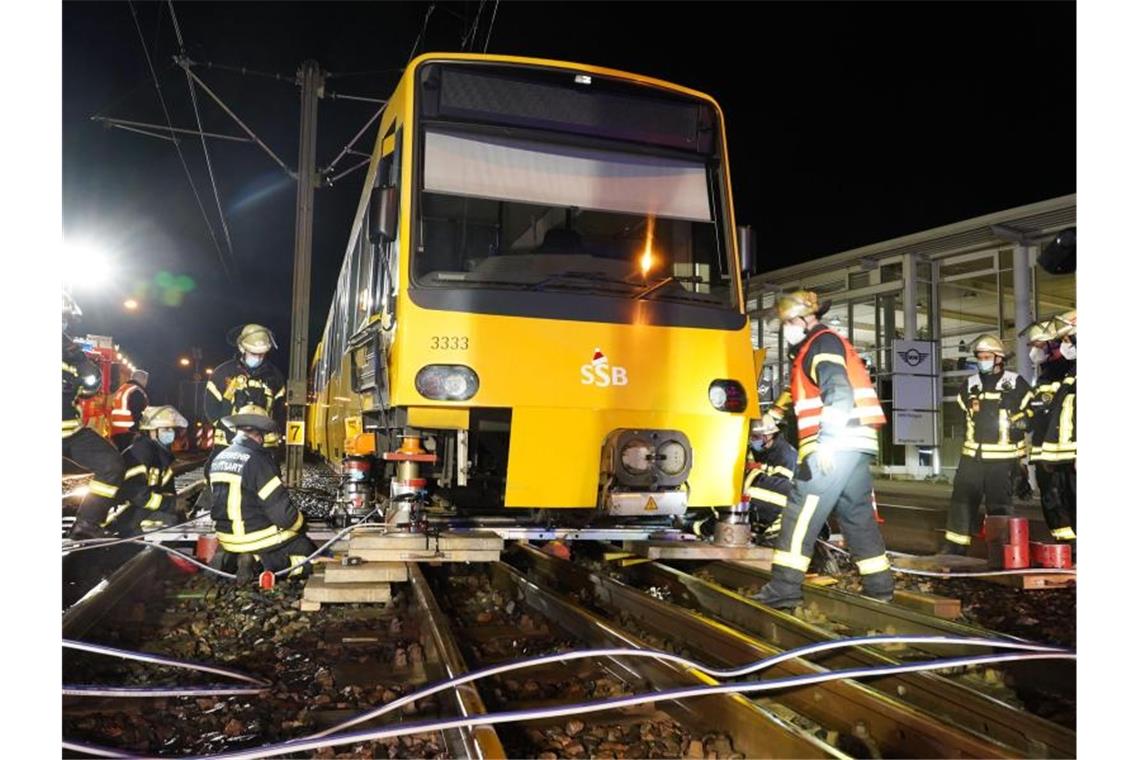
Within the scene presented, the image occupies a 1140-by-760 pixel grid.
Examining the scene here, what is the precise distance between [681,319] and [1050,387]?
15.2ft

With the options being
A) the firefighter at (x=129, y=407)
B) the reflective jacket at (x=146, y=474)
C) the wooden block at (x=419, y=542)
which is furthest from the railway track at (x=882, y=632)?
the firefighter at (x=129, y=407)

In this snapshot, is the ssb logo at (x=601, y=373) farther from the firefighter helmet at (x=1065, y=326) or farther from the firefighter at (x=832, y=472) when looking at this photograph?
the firefighter helmet at (x=1065, y=326)

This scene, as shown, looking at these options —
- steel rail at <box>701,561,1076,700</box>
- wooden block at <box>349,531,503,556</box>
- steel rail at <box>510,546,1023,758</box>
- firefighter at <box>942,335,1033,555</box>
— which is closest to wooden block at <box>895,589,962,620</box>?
steel rail at <box>701,561,1076,700</box>

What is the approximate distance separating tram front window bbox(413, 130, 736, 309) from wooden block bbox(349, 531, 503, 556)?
154 centimetres

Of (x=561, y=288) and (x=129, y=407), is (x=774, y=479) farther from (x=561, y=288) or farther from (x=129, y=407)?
(x=129, y=407)

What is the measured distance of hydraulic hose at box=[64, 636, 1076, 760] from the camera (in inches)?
103

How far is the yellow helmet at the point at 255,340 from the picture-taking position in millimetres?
7285

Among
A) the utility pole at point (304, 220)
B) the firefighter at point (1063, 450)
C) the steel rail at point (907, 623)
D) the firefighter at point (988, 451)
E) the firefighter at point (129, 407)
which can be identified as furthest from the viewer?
the utility pole at point (304, 220)

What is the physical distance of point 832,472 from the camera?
15.1ft

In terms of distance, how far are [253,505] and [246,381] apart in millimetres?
2280


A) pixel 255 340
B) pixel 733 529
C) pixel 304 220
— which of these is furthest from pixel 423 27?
pixel 733 529

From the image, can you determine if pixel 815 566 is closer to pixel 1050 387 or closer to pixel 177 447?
pixel 1050 387

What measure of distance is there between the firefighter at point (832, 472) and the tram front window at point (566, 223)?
1000mm

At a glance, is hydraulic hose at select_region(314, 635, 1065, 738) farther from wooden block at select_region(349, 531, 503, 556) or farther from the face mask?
the face mask
